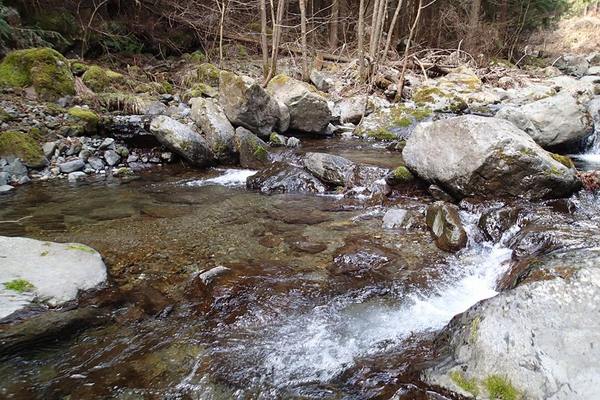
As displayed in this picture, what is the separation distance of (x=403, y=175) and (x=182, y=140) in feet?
13.7

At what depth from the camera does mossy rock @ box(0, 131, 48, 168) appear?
23.3ft

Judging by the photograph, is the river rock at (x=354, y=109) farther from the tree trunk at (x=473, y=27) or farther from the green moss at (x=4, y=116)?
the tree trunk at (x=473, y=27)

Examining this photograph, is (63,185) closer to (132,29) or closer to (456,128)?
(456,128)

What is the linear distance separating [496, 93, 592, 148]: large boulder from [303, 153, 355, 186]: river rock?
3604 millimetres

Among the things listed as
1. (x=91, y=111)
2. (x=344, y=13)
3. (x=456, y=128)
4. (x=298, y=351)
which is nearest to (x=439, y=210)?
(x=456, y=128)

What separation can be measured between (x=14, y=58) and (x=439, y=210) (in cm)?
968

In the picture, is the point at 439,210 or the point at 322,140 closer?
the point at 439,210

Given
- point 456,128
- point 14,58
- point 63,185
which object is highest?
point 14,58

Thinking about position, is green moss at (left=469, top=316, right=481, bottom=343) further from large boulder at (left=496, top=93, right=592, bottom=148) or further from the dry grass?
the dry grass

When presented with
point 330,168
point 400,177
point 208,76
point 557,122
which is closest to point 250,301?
point 400,177

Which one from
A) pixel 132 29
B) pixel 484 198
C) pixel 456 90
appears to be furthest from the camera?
pixel 132 29

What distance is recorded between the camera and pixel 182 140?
771cm

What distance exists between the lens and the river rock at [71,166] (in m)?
7.44

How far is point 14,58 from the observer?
9.06 meters
